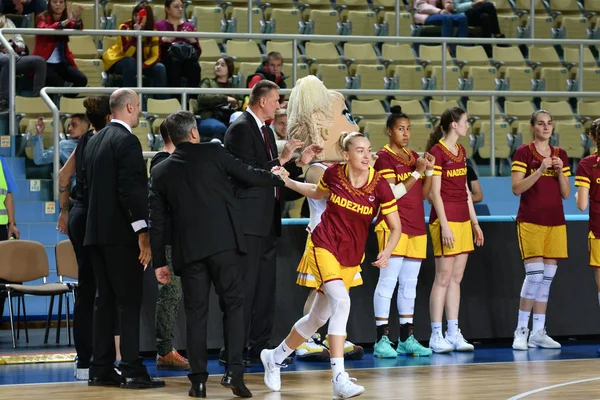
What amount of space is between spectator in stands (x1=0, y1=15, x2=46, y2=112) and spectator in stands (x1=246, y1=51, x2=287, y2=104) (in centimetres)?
223

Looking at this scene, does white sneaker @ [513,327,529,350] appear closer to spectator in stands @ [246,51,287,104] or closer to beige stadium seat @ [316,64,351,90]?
spectator in stands @ [246,51,287,104]

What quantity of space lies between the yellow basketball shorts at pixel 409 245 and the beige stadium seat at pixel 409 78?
5.34 m

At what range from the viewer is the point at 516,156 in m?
9.64

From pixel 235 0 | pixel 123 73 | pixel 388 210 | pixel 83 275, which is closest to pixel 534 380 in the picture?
pixel 388 210

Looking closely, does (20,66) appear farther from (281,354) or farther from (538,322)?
(538,322)

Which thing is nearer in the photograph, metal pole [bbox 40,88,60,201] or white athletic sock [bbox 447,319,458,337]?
white athletic sock [bbox 447,319,458,337]

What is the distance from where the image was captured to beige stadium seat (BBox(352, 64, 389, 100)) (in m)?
14.0

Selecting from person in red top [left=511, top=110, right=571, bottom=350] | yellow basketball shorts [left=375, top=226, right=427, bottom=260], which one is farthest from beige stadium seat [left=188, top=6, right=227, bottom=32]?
yellow basketball shorts [left=375, top=226, right=427, bottom=260]

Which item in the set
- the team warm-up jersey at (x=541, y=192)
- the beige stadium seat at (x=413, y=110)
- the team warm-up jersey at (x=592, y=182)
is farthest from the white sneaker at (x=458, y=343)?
the beige stadium seat at (x=413, y=110)

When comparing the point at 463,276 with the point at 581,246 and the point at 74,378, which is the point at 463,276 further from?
the point at 74,378

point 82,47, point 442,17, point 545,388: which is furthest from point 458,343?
point 442,17

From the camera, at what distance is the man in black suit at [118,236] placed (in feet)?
24.2

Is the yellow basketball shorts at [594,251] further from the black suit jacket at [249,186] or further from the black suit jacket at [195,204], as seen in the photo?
the black suit jacket at [195,204]

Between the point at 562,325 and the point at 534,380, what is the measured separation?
271cm
